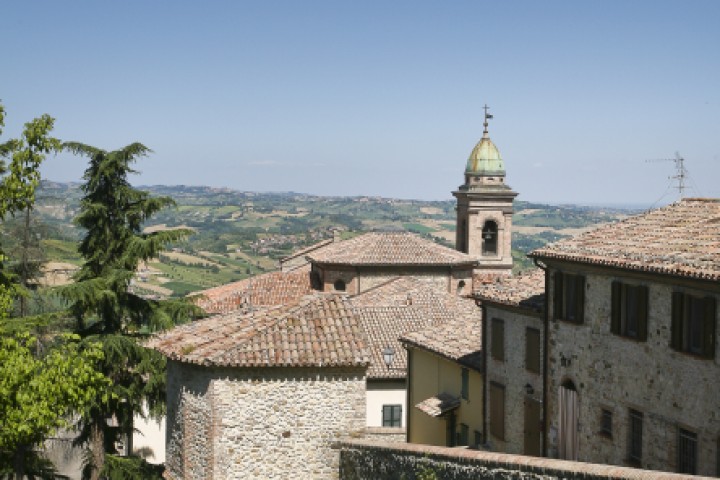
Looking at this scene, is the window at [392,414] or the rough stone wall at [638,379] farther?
the window at [392,414]

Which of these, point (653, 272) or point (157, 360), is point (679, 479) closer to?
point (653, 272)

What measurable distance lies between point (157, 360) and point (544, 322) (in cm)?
896

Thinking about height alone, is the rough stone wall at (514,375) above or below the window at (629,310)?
below

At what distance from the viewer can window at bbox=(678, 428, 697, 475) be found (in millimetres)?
15078

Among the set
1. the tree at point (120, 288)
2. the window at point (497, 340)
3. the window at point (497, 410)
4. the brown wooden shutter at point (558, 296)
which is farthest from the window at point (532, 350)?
the tree at point (120, 288)

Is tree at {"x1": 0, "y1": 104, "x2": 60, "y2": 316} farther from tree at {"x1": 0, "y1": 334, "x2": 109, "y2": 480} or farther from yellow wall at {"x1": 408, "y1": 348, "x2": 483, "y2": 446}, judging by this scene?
yellow wall at {"x1": 408, "y1": 348, "x2": 483, "y2": 446}

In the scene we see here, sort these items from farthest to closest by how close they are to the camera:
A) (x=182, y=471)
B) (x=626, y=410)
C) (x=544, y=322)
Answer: (x=544, y=322), (x=182, y=471), (x=626, y=410)

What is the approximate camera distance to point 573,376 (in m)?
18.7

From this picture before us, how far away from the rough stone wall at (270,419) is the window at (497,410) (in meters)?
6.48

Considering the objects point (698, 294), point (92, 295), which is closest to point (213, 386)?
point (92, 295)

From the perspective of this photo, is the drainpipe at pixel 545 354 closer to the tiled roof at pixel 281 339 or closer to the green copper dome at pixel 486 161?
the tiled roof at pixel 281 339

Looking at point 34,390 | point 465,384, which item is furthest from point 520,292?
point 34,390

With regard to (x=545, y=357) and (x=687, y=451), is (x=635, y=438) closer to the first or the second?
(x=687, y=451)

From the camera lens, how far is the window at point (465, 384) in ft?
83.3
